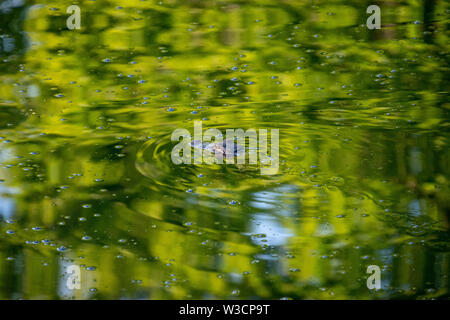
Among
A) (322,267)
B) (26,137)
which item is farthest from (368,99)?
(26,137)

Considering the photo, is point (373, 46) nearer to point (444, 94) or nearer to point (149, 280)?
point (444, 94)

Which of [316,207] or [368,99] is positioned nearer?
[316,207]

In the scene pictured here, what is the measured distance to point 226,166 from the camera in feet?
9.55

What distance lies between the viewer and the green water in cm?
231

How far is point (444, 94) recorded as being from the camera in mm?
3643

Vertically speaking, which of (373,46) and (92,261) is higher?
(373,46)

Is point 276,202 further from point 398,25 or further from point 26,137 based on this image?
point 398,25

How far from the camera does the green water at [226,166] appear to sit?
2.31 metres

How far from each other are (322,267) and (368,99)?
150cm

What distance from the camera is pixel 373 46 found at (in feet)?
13.9
